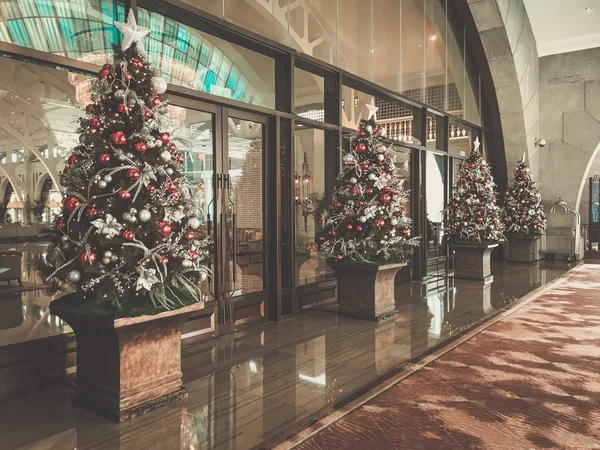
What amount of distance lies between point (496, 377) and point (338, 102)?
4.27 m

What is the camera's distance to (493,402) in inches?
127

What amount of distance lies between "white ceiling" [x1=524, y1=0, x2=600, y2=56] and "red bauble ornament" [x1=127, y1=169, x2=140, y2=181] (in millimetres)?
10960

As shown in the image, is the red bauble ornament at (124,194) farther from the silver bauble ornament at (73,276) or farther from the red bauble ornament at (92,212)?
the silver bauble ornament at (73,276)

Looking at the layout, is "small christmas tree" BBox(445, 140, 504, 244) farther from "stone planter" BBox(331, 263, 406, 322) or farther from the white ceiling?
the white ceiling

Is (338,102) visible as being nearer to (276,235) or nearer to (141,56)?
(276,235)

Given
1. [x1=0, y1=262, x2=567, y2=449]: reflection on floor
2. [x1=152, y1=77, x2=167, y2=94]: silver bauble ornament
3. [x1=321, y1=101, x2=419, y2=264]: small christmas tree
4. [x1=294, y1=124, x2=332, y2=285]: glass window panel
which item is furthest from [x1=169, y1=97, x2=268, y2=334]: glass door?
A: [x1=152, y1=77, x2=167, y2=94]: silver bauble ornament

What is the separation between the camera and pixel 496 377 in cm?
370

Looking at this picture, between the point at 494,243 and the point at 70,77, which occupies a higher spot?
the point at 70,77

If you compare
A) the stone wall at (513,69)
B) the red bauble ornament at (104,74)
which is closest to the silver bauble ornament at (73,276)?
the red bauble ornament at (104,74)

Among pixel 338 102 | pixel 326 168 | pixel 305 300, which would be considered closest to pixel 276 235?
pixel 305 300

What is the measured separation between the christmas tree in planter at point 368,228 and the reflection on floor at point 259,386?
372 mm

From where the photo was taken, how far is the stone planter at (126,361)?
9.87 ft

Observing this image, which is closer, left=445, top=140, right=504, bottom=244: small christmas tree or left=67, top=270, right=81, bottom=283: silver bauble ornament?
left=67, top=270, right=81, bottom=283: silver bauble ornament

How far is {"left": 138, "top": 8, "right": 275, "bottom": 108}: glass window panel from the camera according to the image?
473cm
